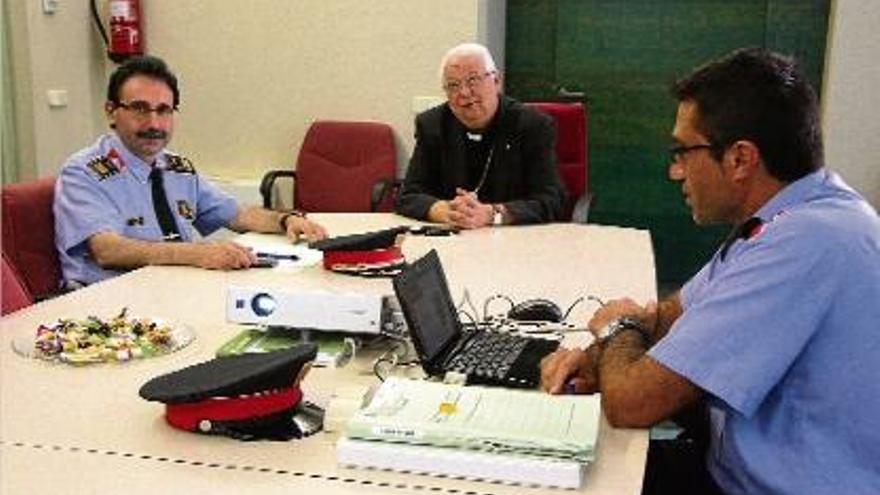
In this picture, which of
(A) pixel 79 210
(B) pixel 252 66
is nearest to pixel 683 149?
(A) pixel 79 210

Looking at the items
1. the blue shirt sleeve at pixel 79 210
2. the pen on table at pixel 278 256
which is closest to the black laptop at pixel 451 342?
the pen on table at pixel 278 256

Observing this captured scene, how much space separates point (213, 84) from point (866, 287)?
160 inches

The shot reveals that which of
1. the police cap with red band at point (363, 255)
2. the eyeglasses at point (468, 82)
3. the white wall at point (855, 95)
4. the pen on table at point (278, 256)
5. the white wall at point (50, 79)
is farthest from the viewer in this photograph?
the white wall at point (50, 79)

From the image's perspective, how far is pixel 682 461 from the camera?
1825mm

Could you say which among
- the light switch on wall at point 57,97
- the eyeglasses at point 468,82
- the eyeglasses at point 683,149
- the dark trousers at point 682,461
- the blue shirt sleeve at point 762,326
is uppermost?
the eyeglasses at point 468,82

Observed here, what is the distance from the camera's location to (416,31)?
4.57 meters

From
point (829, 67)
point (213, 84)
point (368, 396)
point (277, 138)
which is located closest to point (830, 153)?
point (829, 67)

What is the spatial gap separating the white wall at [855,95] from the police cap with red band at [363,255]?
2610 millimetres

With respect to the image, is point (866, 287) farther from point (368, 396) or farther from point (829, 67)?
point (829, 67)

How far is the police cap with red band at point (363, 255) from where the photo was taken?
94.9 inches

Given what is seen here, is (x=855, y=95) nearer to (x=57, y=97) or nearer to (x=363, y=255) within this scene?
(x=363, y=255)

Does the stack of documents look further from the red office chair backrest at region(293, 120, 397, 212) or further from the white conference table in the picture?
the red office chair backrest at region(293, 120, 397, 212)

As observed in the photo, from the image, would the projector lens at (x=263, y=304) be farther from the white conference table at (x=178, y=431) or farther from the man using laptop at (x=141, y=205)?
the man using laptop at (x=141, y=205)

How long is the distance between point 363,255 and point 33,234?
101cm
